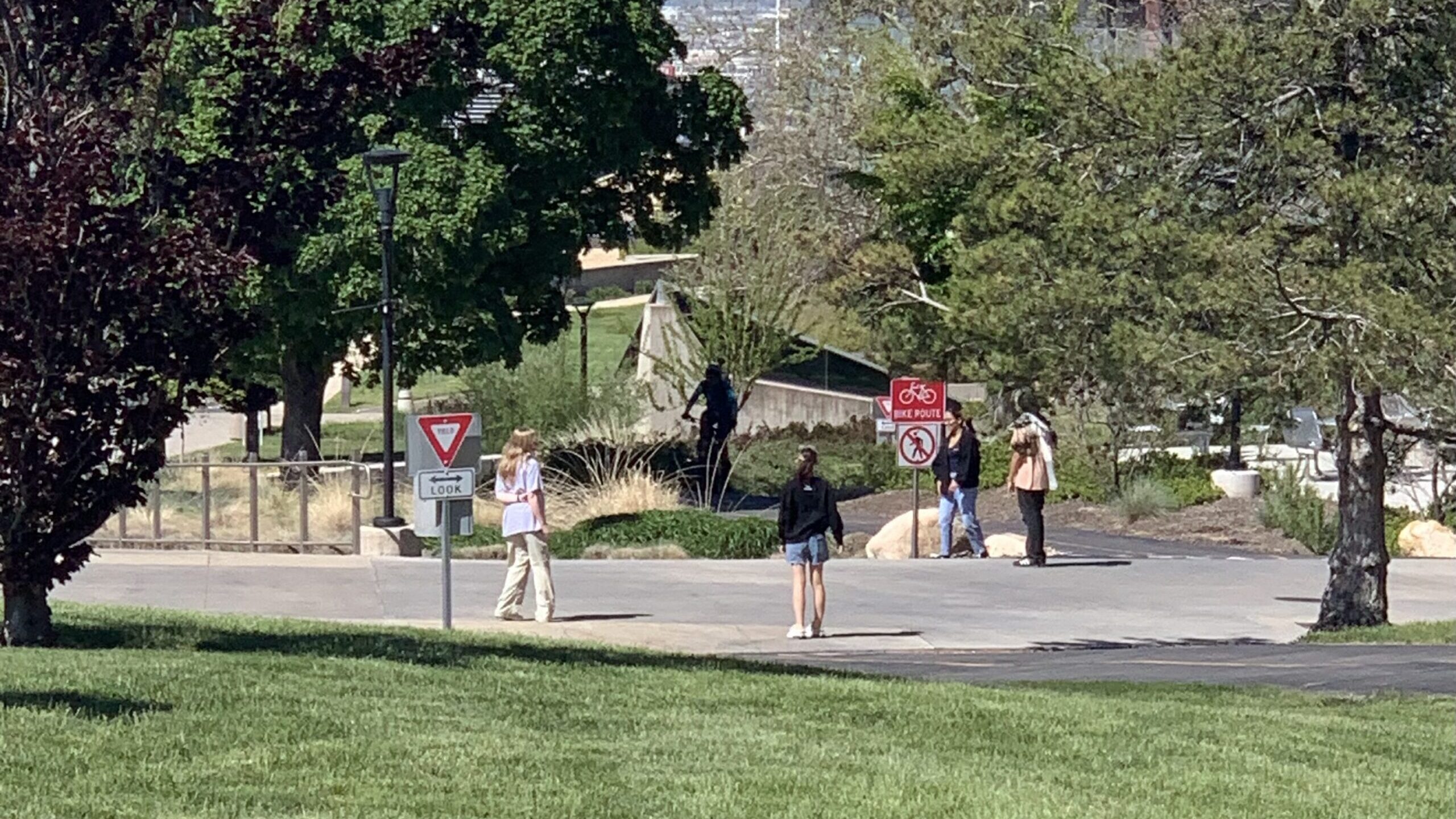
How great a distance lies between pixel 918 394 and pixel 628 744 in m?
17.7

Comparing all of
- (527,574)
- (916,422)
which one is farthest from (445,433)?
(916,422)

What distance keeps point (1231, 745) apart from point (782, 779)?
9.58 feet

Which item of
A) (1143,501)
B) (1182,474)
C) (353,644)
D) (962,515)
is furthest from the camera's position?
(1182,474)

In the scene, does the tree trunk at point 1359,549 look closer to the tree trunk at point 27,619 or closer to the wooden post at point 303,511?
the wooden post at point 303,511

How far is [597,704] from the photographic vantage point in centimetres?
1118

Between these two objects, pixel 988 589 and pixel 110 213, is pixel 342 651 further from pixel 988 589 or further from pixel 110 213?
pixel 988 589

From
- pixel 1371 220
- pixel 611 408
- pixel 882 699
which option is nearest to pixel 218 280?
pixel 882 699

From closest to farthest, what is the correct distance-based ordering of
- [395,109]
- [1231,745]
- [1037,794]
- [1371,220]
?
1. [1037,794]
2. [1231,745]
3. [1371,220]
4. [395,109]

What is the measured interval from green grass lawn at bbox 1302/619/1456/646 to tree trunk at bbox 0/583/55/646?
11.6m

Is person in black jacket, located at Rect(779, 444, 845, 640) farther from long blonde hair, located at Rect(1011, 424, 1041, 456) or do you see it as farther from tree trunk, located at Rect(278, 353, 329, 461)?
tree trunk, located at Rect(278, 353, 329, 461)

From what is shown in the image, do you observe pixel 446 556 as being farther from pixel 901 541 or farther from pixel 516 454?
pixel 901 541

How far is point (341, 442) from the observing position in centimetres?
4388

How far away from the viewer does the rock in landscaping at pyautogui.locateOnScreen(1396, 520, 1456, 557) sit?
98.6 feet

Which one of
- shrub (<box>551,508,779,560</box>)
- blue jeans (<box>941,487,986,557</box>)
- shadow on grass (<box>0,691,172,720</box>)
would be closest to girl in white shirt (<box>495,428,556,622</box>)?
shrub (<box>551,508,779,560</box>)
